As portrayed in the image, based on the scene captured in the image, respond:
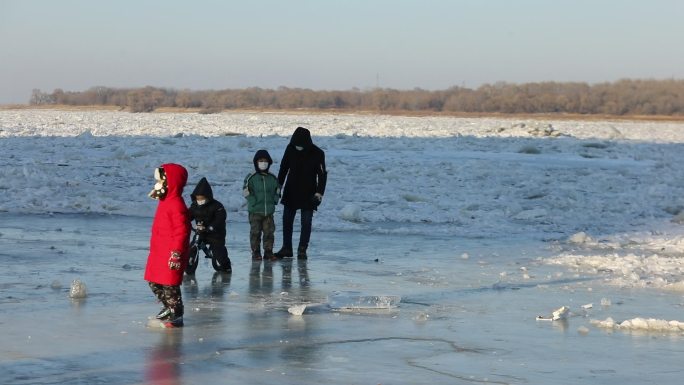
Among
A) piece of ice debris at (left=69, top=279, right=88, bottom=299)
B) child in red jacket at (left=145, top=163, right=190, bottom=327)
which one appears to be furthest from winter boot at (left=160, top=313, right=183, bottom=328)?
piece of ice debris at (left=69, top=279, right=88, bottom=299)

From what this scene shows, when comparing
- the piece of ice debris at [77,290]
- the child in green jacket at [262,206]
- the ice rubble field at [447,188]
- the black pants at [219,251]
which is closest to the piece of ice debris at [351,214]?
the ice rubble field at [447,188]

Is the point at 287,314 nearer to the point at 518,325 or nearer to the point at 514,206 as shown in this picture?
the point at 518,325

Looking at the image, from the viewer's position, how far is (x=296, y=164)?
13.1 meters

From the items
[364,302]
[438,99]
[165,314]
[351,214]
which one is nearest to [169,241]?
[165,314]

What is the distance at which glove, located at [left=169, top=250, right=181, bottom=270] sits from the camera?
8.41 metres

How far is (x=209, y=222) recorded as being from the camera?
1145 centimetres

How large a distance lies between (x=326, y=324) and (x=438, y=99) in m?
130

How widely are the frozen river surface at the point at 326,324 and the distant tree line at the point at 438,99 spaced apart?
93014 mm

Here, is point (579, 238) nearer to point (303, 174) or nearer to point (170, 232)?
point (303, 174)

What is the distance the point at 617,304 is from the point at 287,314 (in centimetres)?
302

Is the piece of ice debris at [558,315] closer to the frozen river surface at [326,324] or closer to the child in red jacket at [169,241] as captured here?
the frozen river surface at [326,324]

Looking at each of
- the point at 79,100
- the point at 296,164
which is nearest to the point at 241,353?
the point at 296,164

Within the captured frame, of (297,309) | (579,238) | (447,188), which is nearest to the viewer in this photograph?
(297,309)

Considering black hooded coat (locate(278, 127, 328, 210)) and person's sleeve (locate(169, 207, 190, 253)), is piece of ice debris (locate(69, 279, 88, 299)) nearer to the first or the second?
person's sleeve (locate(169, 207, 190, 253))
